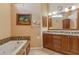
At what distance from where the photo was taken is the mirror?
67.1 inches

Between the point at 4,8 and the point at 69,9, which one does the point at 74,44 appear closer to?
the point at 69,9

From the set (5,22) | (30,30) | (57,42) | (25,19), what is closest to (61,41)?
(57,42)

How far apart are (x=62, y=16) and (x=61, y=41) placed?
302 mm

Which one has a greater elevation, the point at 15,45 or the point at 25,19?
the point at 25,19

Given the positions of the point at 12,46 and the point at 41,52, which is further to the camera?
the point at 12,46

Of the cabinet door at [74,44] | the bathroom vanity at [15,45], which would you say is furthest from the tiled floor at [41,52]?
the cabinet door at [74,44]

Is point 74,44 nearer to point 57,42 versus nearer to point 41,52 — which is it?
point 57,42

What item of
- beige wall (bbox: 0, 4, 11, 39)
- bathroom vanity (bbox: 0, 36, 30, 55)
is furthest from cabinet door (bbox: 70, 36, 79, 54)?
beige wall (bbox: 0, 4, 11, 39)

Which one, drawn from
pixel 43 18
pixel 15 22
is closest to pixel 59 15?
pixel 43 18

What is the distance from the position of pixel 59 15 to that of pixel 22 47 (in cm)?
59

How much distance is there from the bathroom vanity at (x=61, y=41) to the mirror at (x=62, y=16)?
0.27ft

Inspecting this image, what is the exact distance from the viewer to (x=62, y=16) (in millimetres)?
1777

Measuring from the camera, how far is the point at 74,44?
1772 mm

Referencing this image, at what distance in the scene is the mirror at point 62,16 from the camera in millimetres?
1704
